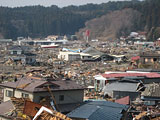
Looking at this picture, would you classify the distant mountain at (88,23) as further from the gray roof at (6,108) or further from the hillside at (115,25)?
the gray roof at (6,108)

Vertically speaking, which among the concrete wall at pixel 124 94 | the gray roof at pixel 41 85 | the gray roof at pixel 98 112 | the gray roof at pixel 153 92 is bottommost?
the concrete wall at pixel 124 94

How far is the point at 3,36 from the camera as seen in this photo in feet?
252

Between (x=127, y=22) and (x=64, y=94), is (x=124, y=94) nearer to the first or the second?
(x=64, y=94)

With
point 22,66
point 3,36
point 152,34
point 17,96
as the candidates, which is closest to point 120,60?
point 22,66

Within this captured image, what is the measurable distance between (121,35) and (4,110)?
209ft

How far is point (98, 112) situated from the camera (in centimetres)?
686

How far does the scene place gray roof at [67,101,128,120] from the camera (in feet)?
22.0

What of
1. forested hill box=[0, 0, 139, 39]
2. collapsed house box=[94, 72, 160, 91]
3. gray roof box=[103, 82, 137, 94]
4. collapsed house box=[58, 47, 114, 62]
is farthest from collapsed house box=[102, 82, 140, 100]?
forested hill box=[0, 0, 139, 39]

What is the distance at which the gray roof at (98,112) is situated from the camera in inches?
264

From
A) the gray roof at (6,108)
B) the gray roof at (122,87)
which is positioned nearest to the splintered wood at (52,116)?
the gray roof at (6,108)

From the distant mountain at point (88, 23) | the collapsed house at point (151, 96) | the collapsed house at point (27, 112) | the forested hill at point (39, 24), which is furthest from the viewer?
the forested hill at point (39, 24)

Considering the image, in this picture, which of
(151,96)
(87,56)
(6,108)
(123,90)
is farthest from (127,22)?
(6,108)

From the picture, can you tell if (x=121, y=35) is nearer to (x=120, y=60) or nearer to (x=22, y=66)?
(x=120, y=60)

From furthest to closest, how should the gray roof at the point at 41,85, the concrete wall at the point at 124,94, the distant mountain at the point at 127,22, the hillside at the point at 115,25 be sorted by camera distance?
the hillside at the point at 115,25
the distant mountain at the point at 127,22
the concrete wall at the point at 124,94
the gray roof at the point at 41,85
